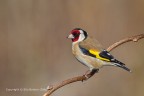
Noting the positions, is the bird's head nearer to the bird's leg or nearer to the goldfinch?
the goldfinch

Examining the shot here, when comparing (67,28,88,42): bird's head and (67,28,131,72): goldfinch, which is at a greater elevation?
(67,28,88,42): bird's head

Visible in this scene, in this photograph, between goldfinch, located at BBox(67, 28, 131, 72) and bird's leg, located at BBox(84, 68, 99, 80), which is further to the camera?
goldfinch, located at BBox(67, 28, 131, 72)

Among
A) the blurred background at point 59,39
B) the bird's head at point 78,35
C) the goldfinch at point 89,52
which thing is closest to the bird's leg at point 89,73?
the goldfinch at point 89,52

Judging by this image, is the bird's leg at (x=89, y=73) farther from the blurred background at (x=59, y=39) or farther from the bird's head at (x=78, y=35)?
the blurred background at (x=59, y=39)

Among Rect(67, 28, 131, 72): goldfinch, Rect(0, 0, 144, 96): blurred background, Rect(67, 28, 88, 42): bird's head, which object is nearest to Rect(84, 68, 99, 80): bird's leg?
Rect(67, 28, 131, 72): goldfinch

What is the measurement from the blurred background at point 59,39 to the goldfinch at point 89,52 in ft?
12.4

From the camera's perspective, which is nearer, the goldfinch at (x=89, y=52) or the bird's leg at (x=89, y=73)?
the bird's leg at (x=89, y=73)

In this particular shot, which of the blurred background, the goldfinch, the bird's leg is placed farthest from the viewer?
the blurred background

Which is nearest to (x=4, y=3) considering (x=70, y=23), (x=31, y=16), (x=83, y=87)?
(x=31, y=16)

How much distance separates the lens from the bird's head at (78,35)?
19.1 feet

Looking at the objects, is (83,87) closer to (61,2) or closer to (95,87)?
(95,87)

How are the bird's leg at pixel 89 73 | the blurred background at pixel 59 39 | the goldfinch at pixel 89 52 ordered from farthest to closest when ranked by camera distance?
the blurred background at pixel 59 39, the goldfinch at pixel 89 52, the bird's leg at pixel 89 73

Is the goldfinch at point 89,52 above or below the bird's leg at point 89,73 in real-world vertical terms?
above

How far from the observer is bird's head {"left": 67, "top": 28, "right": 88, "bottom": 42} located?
229 inches
